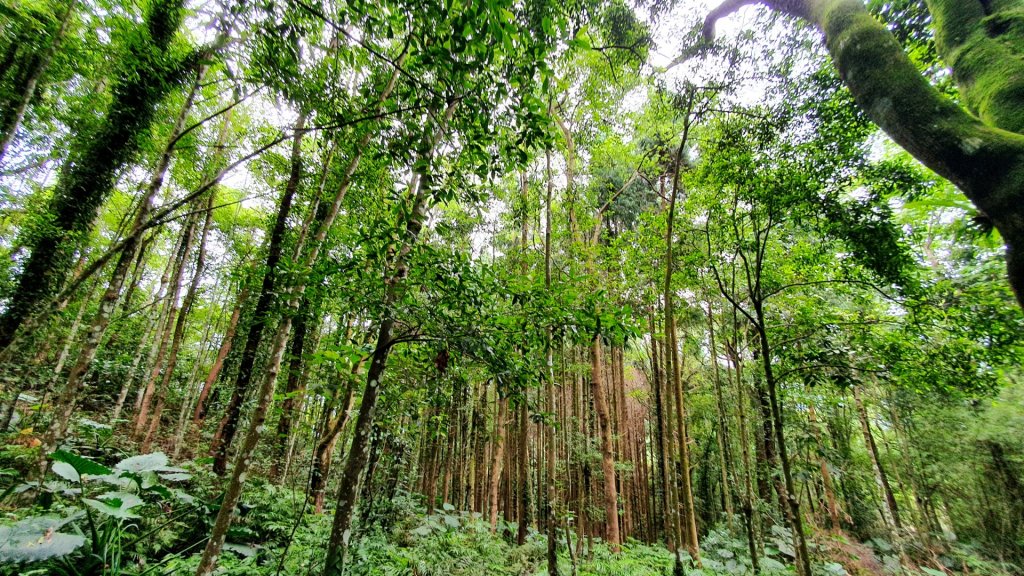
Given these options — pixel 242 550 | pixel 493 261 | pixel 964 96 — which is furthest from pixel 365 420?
pixel 964 96

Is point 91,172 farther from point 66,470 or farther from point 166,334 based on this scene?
point 66,470

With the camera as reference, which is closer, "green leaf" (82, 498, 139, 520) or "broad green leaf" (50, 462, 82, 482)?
"green leaf" (82, 498, 139, 520)

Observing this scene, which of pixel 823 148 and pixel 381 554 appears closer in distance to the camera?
pixel 823 148

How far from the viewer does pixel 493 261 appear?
674 cm

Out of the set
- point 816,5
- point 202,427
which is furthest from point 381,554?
point 202,427

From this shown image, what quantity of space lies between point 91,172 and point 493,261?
7.65m

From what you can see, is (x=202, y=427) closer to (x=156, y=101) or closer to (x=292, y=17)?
(x=156, y=101)

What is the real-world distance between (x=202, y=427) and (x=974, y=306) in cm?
1882

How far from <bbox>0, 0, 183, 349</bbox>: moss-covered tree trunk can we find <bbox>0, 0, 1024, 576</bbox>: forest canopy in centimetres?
5

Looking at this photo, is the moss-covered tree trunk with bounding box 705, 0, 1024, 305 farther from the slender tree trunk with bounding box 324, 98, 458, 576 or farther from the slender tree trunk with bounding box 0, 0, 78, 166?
the slender tree trunk with bounding box 0, 0, 78, 166

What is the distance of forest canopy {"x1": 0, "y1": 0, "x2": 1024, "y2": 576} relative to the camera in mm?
2871

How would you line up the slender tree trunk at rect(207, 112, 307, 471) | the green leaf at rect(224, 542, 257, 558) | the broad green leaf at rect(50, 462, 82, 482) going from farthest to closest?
the slender tree trunk at rect(207, 112, 307, 471) < the green leaf at rect(224, 542, 257, 558) < the broad green leaf at rect(50, 462, 82, 482)

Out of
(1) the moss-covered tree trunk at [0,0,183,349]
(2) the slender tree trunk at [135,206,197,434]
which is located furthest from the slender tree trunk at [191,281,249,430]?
(1) the moss-covered tree trunk at [0,0,183,349]

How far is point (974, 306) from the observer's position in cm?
A: 470
